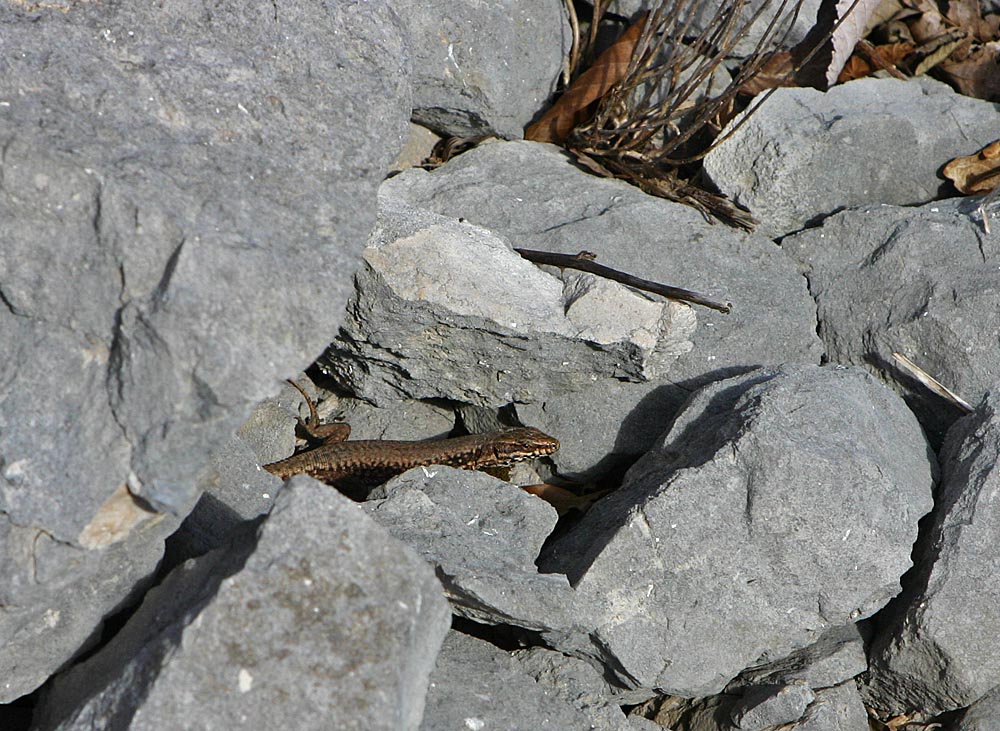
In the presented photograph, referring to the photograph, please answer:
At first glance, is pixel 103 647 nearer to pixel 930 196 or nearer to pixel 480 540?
pixel 480 540

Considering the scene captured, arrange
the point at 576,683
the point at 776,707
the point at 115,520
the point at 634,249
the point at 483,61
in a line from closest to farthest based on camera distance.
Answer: the point at 115,520, the point at 576,683, the point at 776,707, the point at 634,249, the point at 483,61

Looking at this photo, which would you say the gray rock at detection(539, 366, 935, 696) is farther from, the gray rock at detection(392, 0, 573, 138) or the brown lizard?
the gray rock at detection(392, 0, 573, 138)

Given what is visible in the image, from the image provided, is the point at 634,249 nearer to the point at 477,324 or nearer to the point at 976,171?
the point at 477,324

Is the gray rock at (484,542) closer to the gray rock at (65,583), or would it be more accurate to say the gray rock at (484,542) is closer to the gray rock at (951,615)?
the gray rock at (65,583)

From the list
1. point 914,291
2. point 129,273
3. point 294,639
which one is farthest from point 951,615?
point 129,273

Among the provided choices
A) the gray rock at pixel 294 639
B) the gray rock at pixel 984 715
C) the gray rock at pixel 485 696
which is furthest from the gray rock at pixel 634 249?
the gray rock at pixel 294 639

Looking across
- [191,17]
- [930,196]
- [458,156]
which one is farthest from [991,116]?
[191,17]
